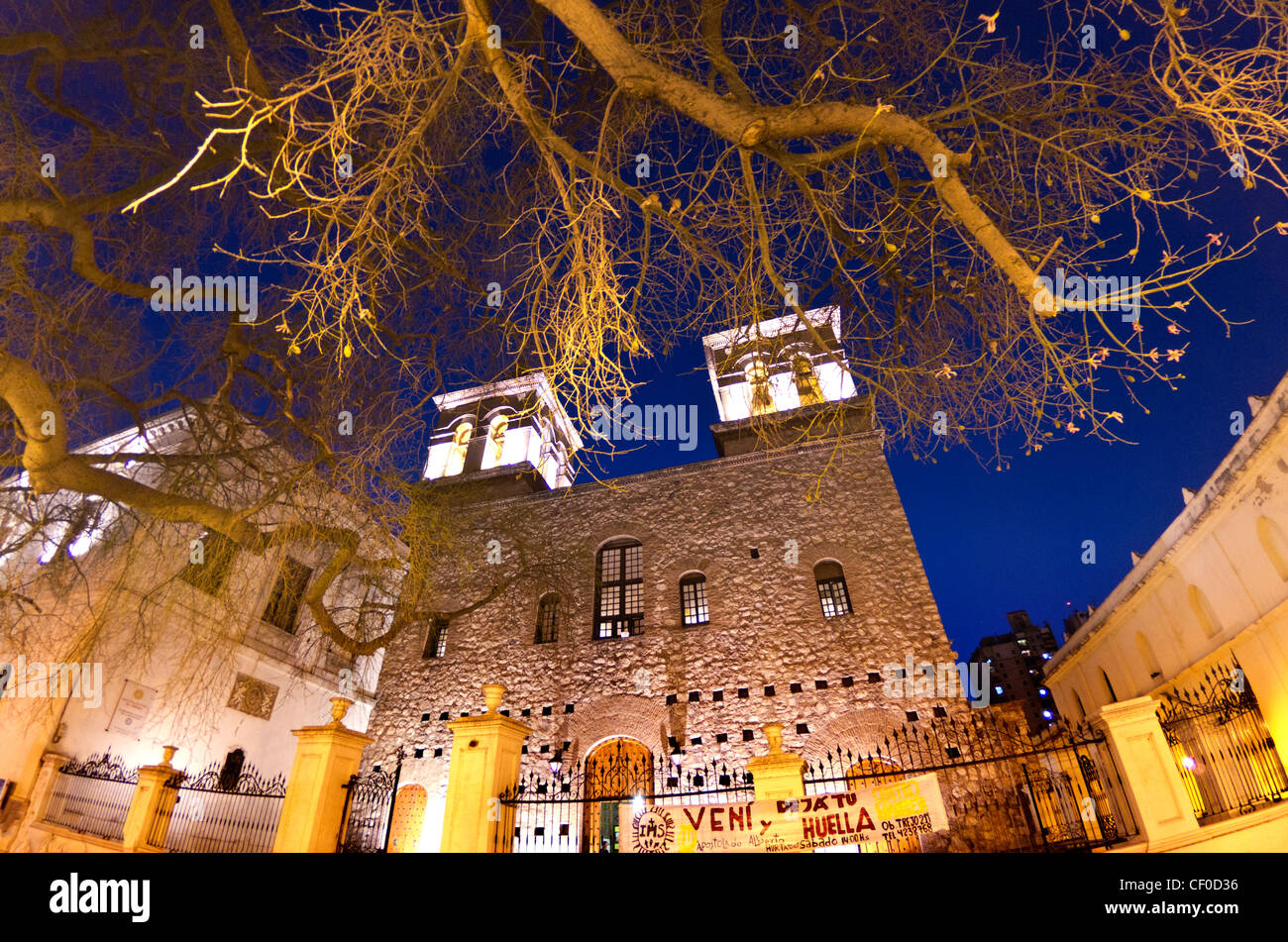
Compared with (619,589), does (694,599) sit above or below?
below

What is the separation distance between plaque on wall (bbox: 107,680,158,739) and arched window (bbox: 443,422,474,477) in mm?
8441

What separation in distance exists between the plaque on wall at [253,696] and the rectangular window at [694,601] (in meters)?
10.0

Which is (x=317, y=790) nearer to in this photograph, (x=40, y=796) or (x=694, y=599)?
(x=40, y=796)

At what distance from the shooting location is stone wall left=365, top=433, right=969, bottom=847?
37.2 ft

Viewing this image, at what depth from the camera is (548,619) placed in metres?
14.1

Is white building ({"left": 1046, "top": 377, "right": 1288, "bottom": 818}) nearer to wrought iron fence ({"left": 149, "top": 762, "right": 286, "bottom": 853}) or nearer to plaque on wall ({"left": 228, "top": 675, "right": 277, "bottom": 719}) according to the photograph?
wrought iron fence ({"left": 149, "top": 762, "right": 286, "bottom": 853})

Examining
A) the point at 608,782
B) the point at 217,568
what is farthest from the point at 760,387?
the point at 608,782

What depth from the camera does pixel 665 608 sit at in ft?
43.1

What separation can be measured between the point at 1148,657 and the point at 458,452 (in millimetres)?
18765

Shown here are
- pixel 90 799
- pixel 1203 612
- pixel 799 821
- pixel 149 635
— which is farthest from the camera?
pixel 1203 612

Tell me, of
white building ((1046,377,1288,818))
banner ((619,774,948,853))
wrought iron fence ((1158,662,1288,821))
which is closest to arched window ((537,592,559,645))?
banner ((619,774,948,853))

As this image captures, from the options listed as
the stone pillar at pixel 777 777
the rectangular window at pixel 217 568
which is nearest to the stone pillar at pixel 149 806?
the rectangular window at pixel 217 568
